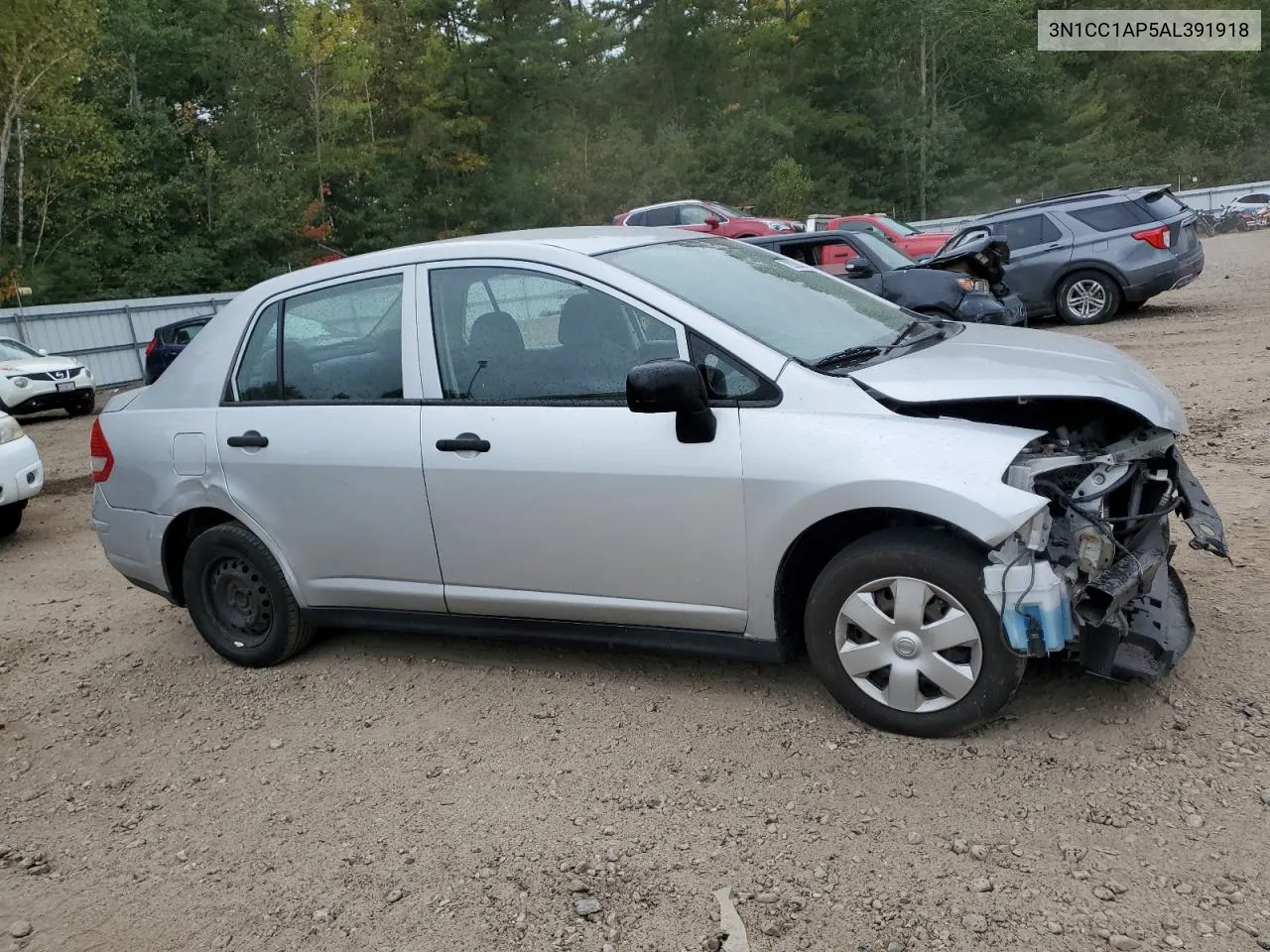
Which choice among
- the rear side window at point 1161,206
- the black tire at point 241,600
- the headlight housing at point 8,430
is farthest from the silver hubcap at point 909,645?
the rear side window at point 1161,206

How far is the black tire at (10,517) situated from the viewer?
26.7 ft

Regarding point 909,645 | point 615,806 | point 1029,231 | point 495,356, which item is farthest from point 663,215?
point 615,806

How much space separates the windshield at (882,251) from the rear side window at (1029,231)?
160cm

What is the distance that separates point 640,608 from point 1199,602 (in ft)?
7.54

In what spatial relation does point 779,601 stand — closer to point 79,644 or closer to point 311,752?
point 311,752

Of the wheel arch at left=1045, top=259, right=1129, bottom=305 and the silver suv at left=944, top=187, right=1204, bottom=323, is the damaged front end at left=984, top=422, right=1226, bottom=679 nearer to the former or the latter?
the silver suv at left=944, top=187, right=1204, bottom=323

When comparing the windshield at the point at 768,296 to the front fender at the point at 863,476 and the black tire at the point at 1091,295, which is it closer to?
the front fender at the point at 863,476

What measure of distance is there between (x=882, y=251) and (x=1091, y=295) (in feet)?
9.58

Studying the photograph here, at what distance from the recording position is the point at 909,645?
3414 mm

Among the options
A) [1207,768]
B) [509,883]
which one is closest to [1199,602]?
[1207,768]

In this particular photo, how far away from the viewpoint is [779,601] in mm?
3662

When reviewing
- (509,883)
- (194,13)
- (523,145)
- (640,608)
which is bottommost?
(509,883)

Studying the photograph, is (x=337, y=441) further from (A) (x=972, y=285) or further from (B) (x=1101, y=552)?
(A) (x=972, y=285)

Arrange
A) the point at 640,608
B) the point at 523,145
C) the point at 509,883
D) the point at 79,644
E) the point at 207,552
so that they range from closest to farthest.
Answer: the point at 509,883 < the point at 640,608 < the point at 207,552 < the point at 79,644 < the point at 523,145
